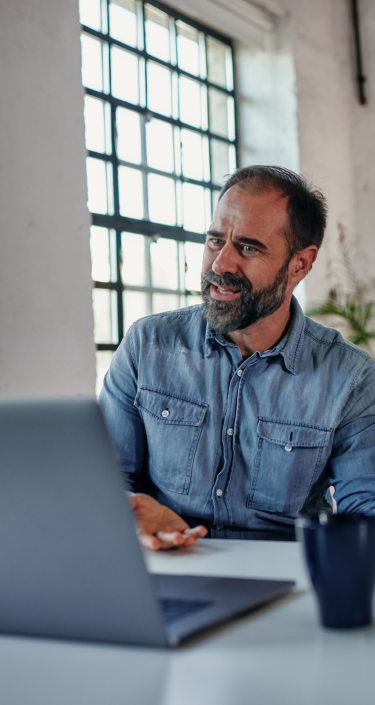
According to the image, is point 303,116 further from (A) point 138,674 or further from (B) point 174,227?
(A) point 138,674

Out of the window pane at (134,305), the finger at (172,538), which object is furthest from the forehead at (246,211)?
the window pane at (134,305)

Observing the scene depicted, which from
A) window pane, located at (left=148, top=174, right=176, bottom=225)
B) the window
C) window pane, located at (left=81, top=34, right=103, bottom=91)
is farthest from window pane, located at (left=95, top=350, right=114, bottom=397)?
window pane, located at (left=81, top=34, right=103, bottom=91)

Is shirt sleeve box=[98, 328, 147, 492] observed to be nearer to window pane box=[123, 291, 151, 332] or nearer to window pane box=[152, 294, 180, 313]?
window pane box=[123, 291, 151, 332]

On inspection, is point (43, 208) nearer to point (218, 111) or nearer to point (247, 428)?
point (247, 428)

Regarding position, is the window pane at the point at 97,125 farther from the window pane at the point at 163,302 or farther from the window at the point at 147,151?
the window pane at the point at 163,302

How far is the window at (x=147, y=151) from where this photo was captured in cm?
368

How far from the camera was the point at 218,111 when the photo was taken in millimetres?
4738

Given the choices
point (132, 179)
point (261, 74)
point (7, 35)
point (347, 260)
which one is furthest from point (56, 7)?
point (347, 260)

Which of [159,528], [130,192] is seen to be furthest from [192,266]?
[159,528]

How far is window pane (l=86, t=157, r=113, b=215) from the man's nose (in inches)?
74.2

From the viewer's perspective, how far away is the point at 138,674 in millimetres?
562

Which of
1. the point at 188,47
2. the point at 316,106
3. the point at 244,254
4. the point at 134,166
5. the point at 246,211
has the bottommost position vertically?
the point at 244,254

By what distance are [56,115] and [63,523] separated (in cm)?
278

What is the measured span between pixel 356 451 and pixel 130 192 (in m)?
2.66
